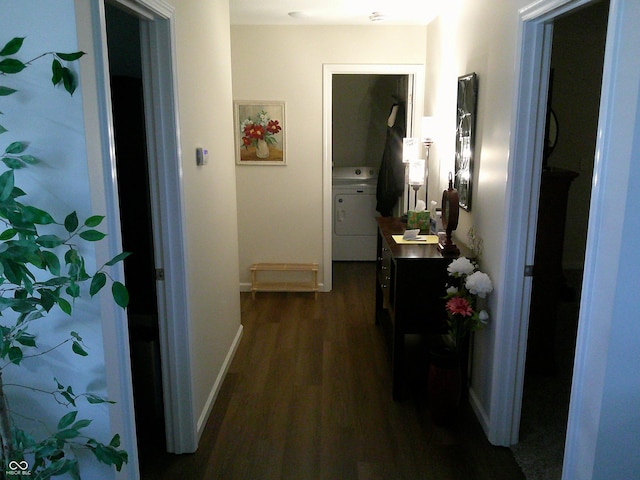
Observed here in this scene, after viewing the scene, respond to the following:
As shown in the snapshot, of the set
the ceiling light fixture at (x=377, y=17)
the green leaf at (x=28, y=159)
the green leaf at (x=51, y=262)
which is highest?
the ceiling light fixture at (x=377, y=17)

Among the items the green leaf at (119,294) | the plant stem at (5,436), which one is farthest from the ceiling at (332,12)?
the plant stem at (5,436)

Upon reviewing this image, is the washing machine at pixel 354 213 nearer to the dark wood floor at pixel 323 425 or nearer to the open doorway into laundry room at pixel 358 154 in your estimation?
the open doorway into laundry room at pixel 358 154

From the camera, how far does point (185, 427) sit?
263 cm

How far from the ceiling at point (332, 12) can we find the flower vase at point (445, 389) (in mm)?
2560

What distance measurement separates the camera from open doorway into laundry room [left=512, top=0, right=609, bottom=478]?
2.76 m

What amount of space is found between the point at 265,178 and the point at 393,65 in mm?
1563

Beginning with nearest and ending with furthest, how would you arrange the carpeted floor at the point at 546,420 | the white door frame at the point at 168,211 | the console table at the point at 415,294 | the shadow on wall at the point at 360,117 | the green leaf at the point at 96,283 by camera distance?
the green leaf at the point at 96,283 < the white door frame at the point at 168,211 < the carpeted floor at the point at 546,420 < the console table at the point at 415,294 < the shadow on wall at the point at 360,117

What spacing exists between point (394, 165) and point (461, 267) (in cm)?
292

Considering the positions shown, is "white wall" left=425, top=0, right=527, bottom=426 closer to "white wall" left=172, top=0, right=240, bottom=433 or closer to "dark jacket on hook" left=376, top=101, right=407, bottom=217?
"white wall" left=172, top=0, right=240, bottom=433

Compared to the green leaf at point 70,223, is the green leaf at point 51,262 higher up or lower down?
lower down

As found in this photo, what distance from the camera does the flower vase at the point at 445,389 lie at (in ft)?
9.37

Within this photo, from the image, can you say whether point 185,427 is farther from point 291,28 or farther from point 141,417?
point 291,28

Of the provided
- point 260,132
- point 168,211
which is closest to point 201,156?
point 168,211

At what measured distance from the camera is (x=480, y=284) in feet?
8.70
